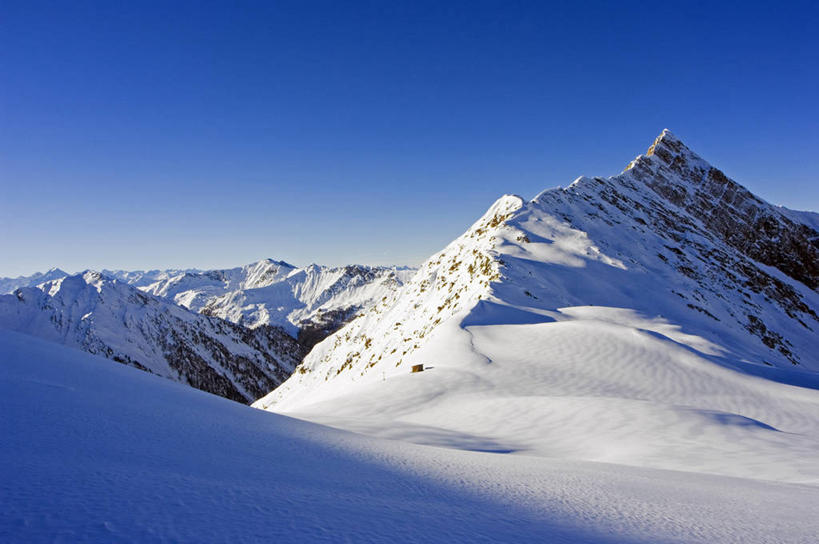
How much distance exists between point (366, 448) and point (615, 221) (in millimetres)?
58115

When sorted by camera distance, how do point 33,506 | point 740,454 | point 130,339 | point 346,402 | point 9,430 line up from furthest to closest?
point 130,339
point 346,402
point 740,454
point 9,430
point 33,506

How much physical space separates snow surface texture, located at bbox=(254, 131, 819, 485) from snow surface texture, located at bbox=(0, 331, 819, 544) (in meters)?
4.49

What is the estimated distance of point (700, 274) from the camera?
50562mm

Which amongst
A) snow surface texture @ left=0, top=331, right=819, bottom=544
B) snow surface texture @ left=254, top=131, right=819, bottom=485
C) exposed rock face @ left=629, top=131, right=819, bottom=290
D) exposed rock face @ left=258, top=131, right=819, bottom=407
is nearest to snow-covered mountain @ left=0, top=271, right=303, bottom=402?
exposed rock face @ left=258, top=131, right=819, bottom=407

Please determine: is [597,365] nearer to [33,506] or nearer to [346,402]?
[346,402]

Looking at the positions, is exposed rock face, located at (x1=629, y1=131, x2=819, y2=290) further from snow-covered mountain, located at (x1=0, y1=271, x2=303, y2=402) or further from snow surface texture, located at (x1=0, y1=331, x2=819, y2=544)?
snow-covered mountain, located at (x1=0, y1=271, x2=303, y2=402)

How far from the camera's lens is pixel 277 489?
13.0 feet

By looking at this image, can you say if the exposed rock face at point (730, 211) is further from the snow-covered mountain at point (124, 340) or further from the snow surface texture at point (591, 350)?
the snow-covered mountain at point (124, 340)

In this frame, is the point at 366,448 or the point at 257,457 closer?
the point at 257,457

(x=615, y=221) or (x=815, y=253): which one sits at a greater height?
(x=815, y=253)

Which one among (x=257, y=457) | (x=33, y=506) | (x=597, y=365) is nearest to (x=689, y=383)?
(x=597, y=365)

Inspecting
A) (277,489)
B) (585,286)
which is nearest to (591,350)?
(585,286)

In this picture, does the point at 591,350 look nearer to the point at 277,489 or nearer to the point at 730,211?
the point at 277,489

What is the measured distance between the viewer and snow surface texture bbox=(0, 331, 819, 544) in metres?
2.96
